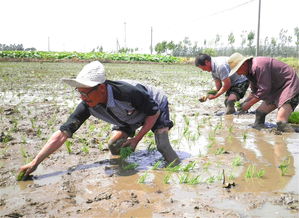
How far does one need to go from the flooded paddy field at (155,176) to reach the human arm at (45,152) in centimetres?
13

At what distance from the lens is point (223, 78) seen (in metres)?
5.91

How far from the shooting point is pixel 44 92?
9258 millimetres

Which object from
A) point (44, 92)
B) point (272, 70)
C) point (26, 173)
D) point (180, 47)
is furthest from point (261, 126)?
point (180, 47)

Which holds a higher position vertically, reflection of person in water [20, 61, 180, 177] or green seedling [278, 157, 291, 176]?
reflection of person in water [20, 61, 180, 177]

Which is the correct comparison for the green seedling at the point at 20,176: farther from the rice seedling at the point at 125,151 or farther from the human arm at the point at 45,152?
the rice seedling at the point at 125,151

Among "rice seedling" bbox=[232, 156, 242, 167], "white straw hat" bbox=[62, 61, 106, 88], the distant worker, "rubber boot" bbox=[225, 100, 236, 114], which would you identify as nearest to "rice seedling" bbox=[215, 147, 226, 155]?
"rice seedling" bbox=[232, 156, 242, 167]

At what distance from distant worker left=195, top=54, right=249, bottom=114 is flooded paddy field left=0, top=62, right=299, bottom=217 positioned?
77 cm

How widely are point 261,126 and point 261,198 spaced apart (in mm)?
2888

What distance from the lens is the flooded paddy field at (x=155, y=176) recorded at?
2.50 metres

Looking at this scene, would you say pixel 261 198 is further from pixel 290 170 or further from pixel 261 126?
pixel 261 126

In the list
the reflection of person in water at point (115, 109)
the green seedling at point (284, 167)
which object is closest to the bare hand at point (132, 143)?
the reflection of person in water at point (115, 109)

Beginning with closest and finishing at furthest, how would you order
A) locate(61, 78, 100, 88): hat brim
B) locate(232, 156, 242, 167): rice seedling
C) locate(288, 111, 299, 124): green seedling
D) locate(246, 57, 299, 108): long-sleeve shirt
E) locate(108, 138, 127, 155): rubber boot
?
locate(61, 78, 100, 88): hat brim < locate(232, 156, 242, 167): rice seedling < locate(108, 138, 127, 155): rubber boot < locate(246, 57, 299, 108): long-sleeve shirt < locate(288, 111, 299, 124): green seedling

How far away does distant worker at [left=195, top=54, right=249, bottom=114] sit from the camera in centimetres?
571

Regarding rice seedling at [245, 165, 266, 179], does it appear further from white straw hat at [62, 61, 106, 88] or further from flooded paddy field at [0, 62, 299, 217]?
white straw hat at [62, 61, 106, 88]
